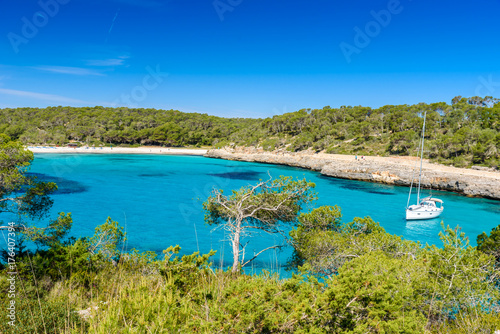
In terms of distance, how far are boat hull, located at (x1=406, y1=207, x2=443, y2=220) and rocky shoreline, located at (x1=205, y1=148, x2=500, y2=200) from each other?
288 inches

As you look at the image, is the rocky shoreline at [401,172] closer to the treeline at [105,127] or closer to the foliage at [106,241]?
the foliage at [106,241]

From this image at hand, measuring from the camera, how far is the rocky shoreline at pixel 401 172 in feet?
104

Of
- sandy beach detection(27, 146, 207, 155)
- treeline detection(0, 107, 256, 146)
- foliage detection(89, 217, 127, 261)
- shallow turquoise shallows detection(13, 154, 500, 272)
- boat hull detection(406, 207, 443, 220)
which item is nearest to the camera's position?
foliage detection(89, 217, 127, 261)

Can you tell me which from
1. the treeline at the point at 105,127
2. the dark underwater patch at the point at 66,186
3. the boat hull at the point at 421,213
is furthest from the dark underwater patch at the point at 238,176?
the treeline at the point at 105,127

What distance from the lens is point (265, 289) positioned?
3.23m

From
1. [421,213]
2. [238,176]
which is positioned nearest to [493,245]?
[421,213]

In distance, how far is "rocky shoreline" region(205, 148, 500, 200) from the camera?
104 ft

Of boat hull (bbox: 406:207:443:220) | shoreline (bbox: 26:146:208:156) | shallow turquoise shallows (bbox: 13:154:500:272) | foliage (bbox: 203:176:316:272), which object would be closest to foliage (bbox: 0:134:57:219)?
foliage (bbox: 203:176:316:272)

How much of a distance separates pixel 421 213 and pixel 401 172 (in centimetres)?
1633

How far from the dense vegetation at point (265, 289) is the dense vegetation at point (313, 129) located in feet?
132

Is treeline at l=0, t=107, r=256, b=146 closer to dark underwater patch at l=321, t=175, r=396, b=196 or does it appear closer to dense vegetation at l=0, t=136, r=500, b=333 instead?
dark underwater patch at l=321, t=175, r=396, b=196

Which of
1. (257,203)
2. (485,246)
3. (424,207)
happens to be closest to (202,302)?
(257,203)

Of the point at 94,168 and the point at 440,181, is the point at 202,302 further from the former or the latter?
the point at 94,168

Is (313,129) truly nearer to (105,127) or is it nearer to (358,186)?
(358,186)
